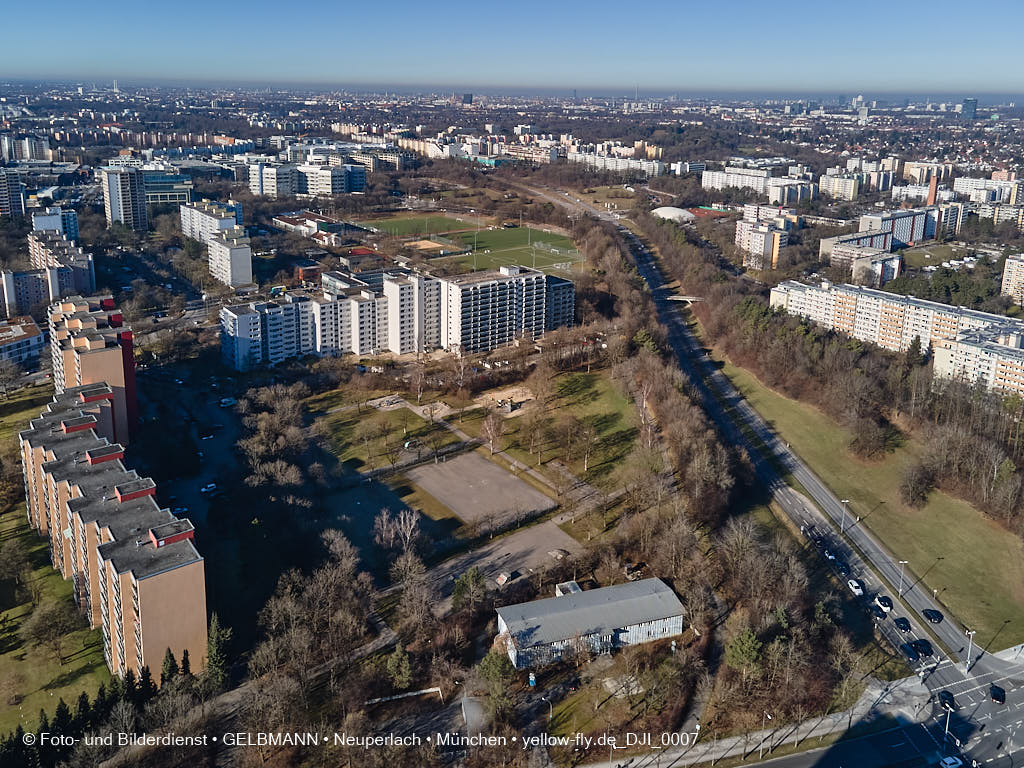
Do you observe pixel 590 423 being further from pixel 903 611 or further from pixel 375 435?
pixel 903 611

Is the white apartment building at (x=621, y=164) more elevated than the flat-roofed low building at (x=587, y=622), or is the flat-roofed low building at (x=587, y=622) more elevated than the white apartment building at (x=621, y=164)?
the white apartment building at (x=621, y=164)

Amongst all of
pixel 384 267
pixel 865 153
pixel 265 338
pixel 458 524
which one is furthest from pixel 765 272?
pixel 865 153

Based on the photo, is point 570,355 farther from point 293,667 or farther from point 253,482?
point 293,667

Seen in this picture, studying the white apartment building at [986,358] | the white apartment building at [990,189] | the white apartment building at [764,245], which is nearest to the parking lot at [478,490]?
the white apartment building at [986,358]

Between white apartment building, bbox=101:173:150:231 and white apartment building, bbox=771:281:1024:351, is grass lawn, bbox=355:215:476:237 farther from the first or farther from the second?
white apartment building, bbox=771:281:1024:351

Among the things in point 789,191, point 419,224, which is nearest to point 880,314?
point 419,224

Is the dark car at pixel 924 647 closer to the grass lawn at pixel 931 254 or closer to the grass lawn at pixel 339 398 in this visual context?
the grass lawn at pixel 339 398
